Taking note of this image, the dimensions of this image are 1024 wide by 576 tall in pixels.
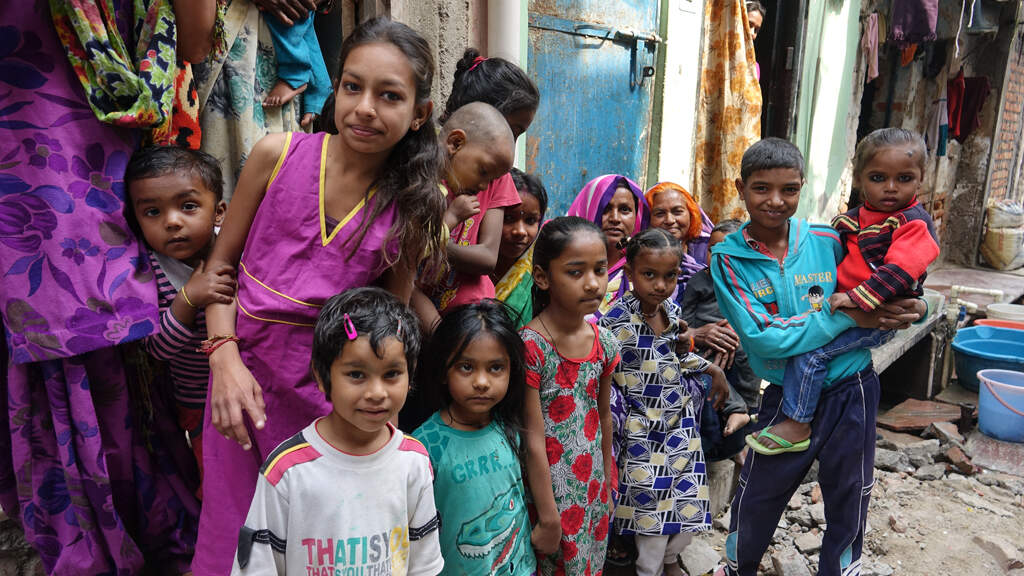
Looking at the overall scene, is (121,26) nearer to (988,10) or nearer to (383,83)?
(383,83)

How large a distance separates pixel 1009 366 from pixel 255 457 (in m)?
5.54

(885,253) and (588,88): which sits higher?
(588,88)

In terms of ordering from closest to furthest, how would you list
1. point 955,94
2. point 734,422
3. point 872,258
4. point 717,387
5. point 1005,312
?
point 872,258, point 717,387, point 734,422, point 1005,312, point 955,94

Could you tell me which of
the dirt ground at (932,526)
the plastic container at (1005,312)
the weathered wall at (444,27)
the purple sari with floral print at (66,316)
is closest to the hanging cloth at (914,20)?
the plastic container at (1005,312)

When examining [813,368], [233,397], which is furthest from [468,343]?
[813,368]

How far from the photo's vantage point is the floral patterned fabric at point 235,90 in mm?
2234

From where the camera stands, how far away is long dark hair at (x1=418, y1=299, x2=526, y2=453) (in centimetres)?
191

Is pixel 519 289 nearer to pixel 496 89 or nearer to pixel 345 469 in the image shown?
pixel 496 89

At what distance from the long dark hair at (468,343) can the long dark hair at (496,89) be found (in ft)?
2.54

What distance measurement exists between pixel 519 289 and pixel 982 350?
4776 millimetres

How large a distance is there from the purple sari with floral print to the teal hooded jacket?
6.07 feet

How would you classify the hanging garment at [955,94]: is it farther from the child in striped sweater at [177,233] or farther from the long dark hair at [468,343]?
the child in striped sweater at [177,233]

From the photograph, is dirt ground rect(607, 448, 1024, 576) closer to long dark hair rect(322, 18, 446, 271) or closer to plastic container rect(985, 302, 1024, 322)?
long dark hair rect(322, 18, 446, 271)

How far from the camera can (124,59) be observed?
1.64 meters
